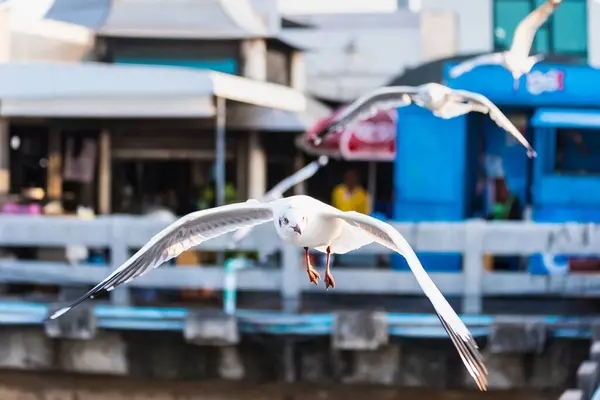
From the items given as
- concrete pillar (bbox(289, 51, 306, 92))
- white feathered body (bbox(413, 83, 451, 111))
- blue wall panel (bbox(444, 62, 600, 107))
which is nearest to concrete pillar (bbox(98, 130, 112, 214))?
concrete pillar (bbox(289, 51, 306, 92))

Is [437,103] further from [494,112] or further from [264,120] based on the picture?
[264,120]

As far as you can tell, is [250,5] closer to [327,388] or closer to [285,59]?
[285,59]

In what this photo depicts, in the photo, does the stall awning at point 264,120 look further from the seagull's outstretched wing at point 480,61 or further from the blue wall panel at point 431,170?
the seagull's outstretched wing at point 480,61

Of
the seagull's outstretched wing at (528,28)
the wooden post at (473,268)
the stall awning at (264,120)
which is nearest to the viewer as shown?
the seagull's outstretched wing at (528,28)

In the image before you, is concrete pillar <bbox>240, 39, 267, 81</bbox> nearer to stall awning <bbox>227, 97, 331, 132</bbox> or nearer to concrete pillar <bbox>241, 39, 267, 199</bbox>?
concrete pillar <bbox>241, 39, 267, 199</bbox>

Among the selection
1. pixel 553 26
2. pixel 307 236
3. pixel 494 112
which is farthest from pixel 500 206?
pixel 553 26

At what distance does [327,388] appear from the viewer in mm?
8141

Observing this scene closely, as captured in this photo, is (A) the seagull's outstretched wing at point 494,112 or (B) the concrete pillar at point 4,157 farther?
(B) the concrete pillar at point 4,157

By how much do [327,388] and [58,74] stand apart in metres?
4.30

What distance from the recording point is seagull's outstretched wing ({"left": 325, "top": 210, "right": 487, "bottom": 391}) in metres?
3.90

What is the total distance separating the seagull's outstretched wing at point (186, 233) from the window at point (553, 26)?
39.6ft

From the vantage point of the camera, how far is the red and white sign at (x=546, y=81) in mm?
Result: 10281

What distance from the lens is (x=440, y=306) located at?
4.12 m

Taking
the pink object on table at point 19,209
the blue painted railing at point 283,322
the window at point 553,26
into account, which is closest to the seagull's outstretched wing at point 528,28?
the blue painted railing at point 283,322
